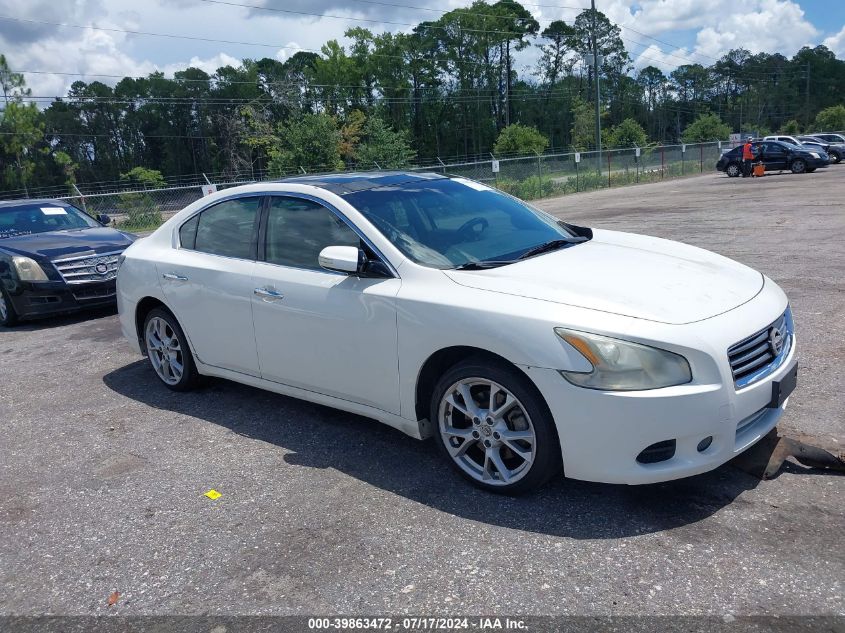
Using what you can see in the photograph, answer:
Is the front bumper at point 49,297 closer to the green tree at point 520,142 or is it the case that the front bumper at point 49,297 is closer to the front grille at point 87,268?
the front grille at point 87,268

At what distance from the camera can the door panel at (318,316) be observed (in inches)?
155

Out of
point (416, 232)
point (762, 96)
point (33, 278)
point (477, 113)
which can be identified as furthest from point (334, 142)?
point (762, 96)

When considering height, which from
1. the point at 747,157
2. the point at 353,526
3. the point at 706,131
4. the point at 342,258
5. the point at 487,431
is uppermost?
the point at 706,131

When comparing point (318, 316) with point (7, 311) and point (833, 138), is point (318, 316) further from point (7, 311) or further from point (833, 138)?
point (833, 138)

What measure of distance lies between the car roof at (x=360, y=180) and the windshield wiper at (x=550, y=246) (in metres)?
1.02

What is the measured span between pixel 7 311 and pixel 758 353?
8.47m

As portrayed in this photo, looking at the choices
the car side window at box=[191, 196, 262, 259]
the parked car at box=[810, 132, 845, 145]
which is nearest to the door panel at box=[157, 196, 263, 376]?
the car side window at box=[191, 196, 262, 259]

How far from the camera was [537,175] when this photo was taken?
31031 millimetres

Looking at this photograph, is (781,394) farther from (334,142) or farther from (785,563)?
(334,142)

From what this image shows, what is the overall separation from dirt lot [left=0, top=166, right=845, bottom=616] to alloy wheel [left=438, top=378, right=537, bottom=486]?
5.9 inches

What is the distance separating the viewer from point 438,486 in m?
3.82

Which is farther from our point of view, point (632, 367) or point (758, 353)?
point (758, 353)

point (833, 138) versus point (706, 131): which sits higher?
point (706, 131)

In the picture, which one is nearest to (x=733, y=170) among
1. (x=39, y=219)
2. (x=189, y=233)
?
(x=39, y=219)
